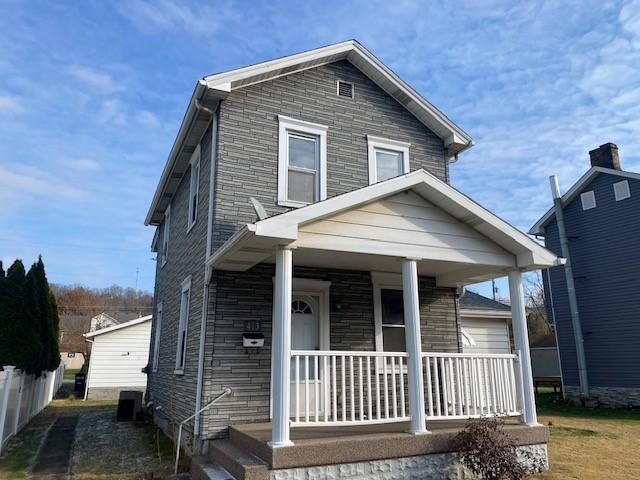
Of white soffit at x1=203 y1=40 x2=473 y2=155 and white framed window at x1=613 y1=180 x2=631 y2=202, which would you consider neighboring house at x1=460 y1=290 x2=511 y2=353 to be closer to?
white framed window at x1=613 y1=180 x2=631 y2=202

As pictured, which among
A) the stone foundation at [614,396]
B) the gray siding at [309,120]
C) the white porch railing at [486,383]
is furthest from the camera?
the stone foundation at [614,396]

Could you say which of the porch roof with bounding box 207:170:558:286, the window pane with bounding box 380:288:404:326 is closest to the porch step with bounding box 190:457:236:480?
Answer: the porch roof with bounding box 207:170:558:286

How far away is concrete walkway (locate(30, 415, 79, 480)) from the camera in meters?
6.84

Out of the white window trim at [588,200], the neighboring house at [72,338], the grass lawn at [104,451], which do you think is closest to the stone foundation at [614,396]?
the white window trim at [588,200]

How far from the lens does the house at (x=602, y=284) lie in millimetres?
14805

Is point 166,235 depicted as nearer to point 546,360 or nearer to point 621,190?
point 621,190

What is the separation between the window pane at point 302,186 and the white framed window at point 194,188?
2018mm

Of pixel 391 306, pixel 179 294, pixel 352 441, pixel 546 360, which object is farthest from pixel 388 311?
pixel 546 360

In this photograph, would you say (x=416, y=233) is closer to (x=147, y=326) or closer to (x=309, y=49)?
(x=309, y=49)

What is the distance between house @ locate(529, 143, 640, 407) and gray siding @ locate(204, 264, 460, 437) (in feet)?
32.5

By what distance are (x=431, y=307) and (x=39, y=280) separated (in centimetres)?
1022

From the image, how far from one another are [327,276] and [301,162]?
2.13m

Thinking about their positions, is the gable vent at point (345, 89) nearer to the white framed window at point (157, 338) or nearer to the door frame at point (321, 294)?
the door frame at point (321, 294)

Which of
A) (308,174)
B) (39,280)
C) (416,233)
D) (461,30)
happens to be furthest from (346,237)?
(39,280)
